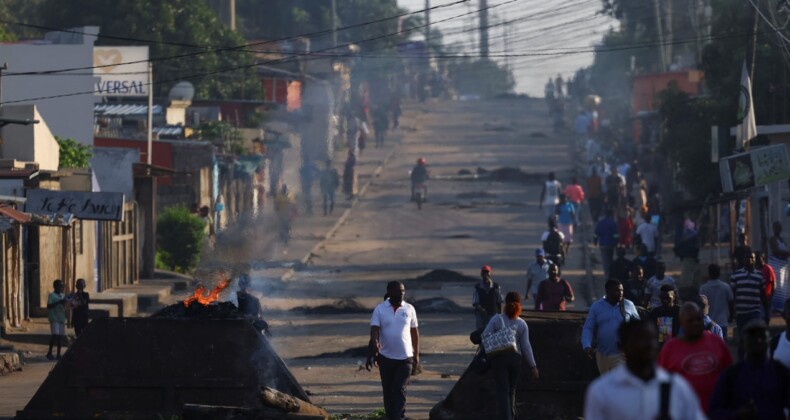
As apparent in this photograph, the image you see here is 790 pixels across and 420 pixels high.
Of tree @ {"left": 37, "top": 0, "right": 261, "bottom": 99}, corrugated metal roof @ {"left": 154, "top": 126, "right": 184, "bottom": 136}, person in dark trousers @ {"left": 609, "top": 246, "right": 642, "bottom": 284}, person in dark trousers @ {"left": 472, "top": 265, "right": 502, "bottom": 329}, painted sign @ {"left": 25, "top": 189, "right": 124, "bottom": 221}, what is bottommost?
person in dark trousers @ {"left": 472, "top": 265, "right": 502, "bottom": 329}

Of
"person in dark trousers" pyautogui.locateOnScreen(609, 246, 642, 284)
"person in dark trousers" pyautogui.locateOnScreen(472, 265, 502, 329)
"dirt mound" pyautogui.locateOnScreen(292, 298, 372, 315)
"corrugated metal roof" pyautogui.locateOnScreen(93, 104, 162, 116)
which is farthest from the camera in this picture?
"corrugated metal roof" pyautogui.locateOnScreen(93, 104, 162, 116)

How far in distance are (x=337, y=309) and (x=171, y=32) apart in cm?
2804

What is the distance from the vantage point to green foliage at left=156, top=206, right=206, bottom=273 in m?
34.9

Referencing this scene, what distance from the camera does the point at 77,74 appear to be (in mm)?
35125

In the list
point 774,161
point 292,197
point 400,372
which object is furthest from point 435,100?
point 400,372

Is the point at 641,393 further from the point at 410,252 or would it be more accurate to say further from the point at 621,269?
the point at 410,252

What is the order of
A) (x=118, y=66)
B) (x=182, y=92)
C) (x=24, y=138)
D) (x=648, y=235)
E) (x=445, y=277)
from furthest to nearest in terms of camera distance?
(x=182, y=92), (x=118, y=66), (x=445, y=277), (x=648, y=235), (x=24, y=138)

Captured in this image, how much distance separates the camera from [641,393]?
6.55m

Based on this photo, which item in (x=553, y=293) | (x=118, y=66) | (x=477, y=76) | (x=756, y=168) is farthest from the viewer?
(x=477, y=76)

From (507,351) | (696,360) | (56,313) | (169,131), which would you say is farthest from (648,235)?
(696,360)

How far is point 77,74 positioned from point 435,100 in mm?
50665

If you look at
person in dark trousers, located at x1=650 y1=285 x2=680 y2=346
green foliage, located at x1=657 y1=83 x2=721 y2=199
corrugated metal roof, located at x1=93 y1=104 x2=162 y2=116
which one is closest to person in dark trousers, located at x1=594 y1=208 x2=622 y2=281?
green foliage, located at x1=657 y1=83 x2=721 y2=199

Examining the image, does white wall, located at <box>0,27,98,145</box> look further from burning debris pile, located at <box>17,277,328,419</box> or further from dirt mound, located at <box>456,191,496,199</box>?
burning debris pile, located at <box>17,277,328,419</box>

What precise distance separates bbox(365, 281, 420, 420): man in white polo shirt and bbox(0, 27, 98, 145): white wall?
21764 millimetres
